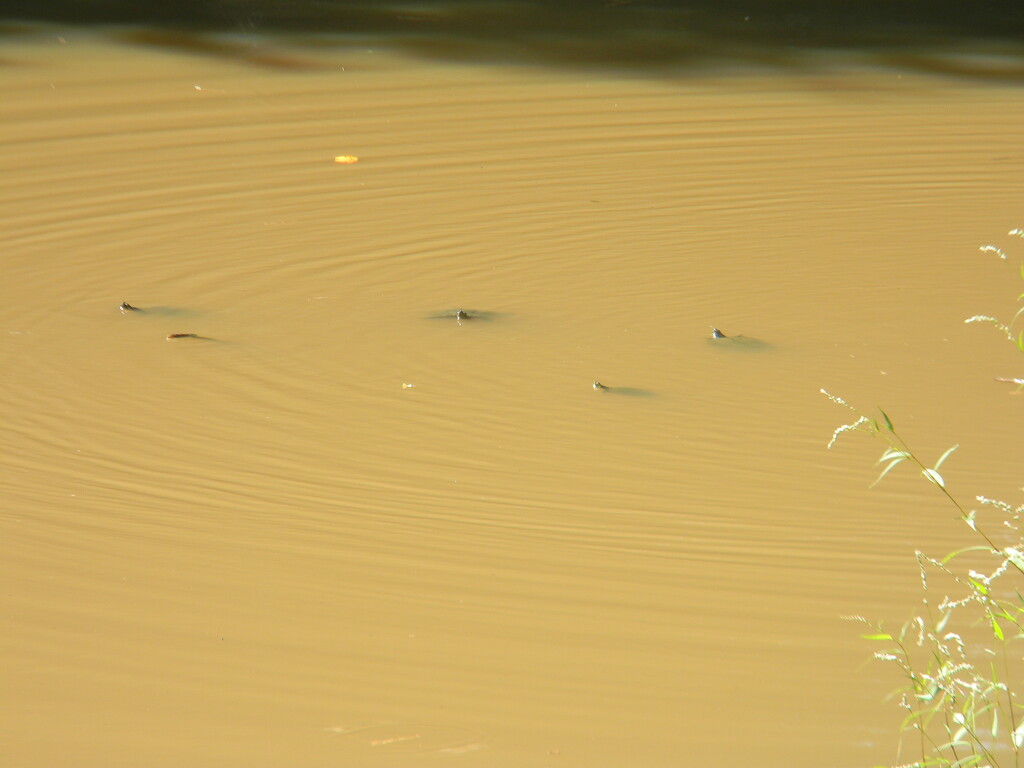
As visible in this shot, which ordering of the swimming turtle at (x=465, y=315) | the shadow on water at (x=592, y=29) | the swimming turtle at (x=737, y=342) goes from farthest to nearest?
the shadow on water at (x=592, y=29)
the swimming turtle at (x=465, y=315)
the swimming turtle at (x=737, y=342)

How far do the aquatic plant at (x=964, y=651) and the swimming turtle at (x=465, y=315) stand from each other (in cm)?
118

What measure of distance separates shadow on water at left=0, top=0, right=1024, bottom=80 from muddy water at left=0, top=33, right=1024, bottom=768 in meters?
0.53

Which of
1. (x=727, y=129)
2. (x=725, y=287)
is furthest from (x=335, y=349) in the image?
(x=727, y=129)

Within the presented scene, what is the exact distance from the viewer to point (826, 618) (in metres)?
1.88

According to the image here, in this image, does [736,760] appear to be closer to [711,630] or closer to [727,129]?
[711,630]

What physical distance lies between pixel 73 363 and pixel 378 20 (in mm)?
2930

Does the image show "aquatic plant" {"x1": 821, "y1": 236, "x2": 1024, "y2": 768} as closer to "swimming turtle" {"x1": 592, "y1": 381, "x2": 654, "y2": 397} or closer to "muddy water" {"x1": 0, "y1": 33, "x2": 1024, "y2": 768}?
"muddy water" {"x1": 0, "y1": 33, "x2": 1024, "y2": 768}

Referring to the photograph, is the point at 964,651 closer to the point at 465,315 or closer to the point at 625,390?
the point at 625,390

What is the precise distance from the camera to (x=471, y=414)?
2.49 metres

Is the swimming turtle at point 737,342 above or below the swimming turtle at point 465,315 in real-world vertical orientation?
above

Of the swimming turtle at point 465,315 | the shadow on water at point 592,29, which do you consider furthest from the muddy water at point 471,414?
the shadow on water at point 592,29

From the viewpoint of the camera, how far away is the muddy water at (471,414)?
1.70 metres

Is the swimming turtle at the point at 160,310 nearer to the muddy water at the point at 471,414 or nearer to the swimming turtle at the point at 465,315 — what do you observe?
the muddy water at the point at 471,414

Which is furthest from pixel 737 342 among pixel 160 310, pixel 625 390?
pixel 160 310
